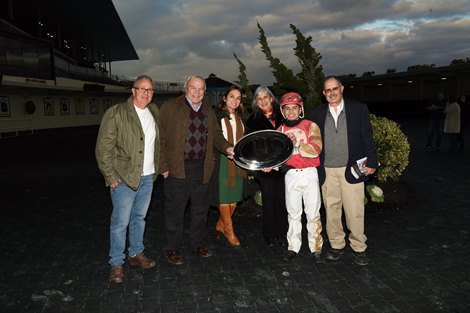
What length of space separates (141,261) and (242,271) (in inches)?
49.5

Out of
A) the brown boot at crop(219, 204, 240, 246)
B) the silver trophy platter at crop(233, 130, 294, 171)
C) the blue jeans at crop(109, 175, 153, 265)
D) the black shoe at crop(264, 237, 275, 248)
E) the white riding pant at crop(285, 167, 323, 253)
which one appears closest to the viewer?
the blue jeans at crop(109, 175, 153, 265)

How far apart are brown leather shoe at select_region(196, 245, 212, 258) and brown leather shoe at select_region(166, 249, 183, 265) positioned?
0.98 ft

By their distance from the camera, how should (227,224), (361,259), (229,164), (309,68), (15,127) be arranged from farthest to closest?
(15,127) → (309,68) → (227,224) → (229,164) → (361,259)

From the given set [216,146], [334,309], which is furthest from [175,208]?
[334,309]

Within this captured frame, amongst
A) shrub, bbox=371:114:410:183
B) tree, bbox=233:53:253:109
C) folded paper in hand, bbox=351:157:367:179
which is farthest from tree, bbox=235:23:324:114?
folded paper in hand, bbox=351:157:367:179

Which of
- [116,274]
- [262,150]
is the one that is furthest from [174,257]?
[262,150]

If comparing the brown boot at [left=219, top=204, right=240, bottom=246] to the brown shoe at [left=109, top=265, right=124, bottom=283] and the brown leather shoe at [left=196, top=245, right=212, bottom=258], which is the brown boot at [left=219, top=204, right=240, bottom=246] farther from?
the brown shoe at [left=109, top=265, right=124, bottom=283]

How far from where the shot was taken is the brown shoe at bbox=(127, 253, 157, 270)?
4137mm

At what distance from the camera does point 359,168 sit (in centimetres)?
396

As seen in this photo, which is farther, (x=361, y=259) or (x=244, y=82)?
(x=244, y=82)

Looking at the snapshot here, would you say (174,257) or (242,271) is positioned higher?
(174,257)

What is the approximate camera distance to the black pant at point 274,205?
4.45 metres

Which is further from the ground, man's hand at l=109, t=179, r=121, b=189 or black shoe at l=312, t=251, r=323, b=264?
man's hand at l=109, t=179, r=121, b=189

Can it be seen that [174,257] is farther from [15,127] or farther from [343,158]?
[15,127]
